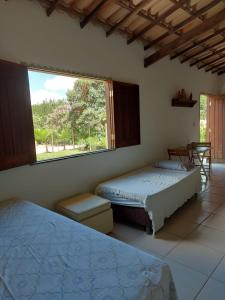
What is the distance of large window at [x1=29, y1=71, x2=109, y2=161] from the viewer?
2.71 m

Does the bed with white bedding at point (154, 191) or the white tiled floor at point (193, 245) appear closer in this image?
the white tiled floor at point (193, 245)

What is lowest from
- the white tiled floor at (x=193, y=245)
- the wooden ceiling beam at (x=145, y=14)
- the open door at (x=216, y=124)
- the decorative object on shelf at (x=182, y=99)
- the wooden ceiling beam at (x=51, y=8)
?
the white tiled floor at (x=193, y=245)

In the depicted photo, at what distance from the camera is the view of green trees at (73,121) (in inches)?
111

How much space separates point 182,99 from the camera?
4785 mm

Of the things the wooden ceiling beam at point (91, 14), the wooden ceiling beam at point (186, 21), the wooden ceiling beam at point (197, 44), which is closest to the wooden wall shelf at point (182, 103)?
the wooden ceiling beam at point (197, 44)

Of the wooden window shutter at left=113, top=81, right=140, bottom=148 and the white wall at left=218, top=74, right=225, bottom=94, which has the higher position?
the white wall at left=218, top=74, right=225, bottom=94

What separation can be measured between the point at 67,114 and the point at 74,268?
7.83 ft

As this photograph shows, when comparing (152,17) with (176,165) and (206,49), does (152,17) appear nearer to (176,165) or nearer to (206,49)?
(206,49)

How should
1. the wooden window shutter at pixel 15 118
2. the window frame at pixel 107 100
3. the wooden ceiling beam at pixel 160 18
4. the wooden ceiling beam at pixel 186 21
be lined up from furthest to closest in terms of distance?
the wooden ceiling beam at pixel 186 21 < the wooden ceiling beam at pixel 160 18 < the window frame at pixel 107 100 < the wooden window shutter at pixel 15 118

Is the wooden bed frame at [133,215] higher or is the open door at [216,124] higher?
the open door at [216,124]

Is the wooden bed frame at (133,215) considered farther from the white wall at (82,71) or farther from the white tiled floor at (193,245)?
the white wall at (82,71)

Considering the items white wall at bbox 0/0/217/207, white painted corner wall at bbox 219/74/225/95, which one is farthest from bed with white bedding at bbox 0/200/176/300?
white painted corner wall at bbox 219/74/225/95

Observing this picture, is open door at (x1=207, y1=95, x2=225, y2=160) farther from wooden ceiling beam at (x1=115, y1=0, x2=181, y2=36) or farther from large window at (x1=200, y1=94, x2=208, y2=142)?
wooden ceiling beam at (x1=115, y1=0, x2=181, y2=36)

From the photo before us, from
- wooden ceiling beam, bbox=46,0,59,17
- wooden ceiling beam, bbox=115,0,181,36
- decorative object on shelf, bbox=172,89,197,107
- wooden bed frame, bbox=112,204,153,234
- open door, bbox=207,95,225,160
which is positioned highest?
wooden ceiling beam, bbox=115,0,181,36
